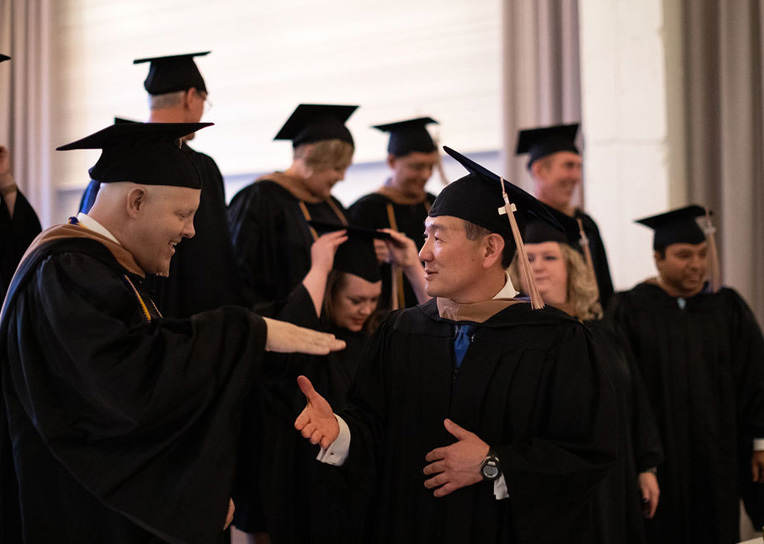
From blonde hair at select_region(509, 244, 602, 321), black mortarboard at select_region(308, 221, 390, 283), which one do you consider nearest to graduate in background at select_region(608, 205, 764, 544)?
blonde hair at select_region(509, 244, 602, 321)

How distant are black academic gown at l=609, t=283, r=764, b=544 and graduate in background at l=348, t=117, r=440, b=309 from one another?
124 cm

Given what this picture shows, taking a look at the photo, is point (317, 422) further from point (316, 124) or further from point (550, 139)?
point (550, 139)

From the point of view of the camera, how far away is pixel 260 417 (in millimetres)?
3906

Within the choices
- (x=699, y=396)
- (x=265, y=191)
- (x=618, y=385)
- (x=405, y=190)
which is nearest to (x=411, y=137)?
(x=405, y=190)

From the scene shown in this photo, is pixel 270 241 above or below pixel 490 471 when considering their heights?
above

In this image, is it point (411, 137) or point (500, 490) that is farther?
point (411, 137)

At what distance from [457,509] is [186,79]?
7.71ft

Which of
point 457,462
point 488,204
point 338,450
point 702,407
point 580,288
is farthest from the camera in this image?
point 702,407

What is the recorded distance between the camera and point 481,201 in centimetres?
256

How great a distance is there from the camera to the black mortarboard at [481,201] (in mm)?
2549

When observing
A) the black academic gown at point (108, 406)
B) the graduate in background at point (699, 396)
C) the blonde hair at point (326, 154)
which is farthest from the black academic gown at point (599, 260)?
the black academic gown at point (108, 406)

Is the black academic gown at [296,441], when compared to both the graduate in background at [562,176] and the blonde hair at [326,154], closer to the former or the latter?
the blonde hair at [326,154]

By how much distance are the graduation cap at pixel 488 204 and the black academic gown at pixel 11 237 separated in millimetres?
2015

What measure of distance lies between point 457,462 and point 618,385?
1.71m
